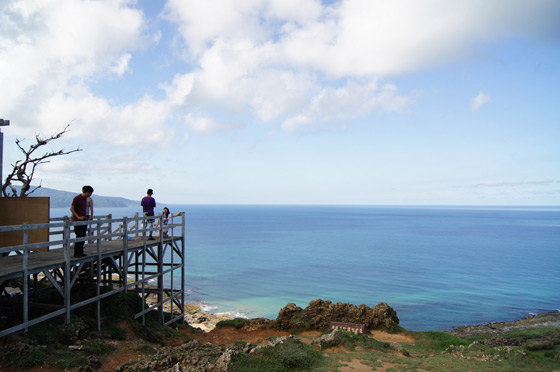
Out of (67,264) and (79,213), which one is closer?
(67,264)

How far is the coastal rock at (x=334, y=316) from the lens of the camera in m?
20.5

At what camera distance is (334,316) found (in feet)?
69.3

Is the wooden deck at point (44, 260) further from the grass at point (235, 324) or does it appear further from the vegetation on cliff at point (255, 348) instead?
the grass at point (235, 324)

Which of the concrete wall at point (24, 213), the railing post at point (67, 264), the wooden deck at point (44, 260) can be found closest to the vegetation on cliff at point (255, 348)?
the railing post at point (67, 264)

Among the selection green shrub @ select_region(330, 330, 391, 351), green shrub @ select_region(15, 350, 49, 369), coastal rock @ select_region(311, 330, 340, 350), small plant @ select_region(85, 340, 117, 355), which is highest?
green shrub @ select_region(15, 350, 49, 369)

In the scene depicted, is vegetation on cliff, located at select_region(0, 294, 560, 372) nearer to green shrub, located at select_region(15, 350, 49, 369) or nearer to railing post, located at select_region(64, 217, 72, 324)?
green shrub, located at select_region(15, 350, 49, 369)

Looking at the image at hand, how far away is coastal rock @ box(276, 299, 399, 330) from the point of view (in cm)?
2045

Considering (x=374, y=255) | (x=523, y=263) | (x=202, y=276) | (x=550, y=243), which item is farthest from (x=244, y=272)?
(x=550, y=243)

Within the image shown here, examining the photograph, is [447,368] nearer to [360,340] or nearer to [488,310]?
[360,340]

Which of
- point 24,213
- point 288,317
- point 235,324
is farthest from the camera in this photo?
point 235,324

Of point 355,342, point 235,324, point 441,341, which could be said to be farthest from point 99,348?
point 441,341

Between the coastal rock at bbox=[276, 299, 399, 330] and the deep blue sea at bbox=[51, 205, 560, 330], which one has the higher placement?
the coastal rock at bbox=[276, 299, 399, 330]

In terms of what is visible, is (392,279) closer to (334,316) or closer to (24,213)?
(334,316)

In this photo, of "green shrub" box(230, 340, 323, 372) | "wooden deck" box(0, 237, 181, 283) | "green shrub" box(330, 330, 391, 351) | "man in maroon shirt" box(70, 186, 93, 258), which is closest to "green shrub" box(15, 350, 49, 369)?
"wooden deck" box(0, 237, 181, 283)
